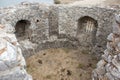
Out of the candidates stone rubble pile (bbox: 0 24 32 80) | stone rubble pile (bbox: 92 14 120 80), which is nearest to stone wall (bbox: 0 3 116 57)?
stone rubble pile (bbox: 92 14 120 80)

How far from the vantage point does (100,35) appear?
18.1 meters

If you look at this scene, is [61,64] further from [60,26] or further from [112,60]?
[112,60]

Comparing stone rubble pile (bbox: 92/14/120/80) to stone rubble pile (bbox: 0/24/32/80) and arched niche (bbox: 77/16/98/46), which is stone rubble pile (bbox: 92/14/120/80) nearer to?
stone rubble pile (bbox: 0/24/32/80)

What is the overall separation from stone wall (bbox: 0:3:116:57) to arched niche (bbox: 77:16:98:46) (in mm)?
79

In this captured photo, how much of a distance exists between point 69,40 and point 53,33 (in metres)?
1.40

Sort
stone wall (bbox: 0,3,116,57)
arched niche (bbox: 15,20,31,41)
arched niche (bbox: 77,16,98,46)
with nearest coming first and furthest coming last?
stone wall (bbox: 0,3,116,57) → arched niche (bbox: 15,20,31,41) → arched niche (bbox: 77,16,98,46)

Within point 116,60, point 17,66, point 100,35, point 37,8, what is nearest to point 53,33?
point 37,8

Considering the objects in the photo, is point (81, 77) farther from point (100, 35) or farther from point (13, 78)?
point (13, 78)

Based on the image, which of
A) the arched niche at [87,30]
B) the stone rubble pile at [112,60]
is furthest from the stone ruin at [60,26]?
the stone rubble pile at [112,60]

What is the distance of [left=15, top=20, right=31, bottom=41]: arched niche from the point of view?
1809cm

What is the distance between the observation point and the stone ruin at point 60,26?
1739 centimetres

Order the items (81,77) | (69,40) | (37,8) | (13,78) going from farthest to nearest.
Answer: (69,40) < (37,8) < (81,77) < (13,78)

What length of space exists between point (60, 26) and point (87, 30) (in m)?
2.14

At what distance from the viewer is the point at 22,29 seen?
725 inches
